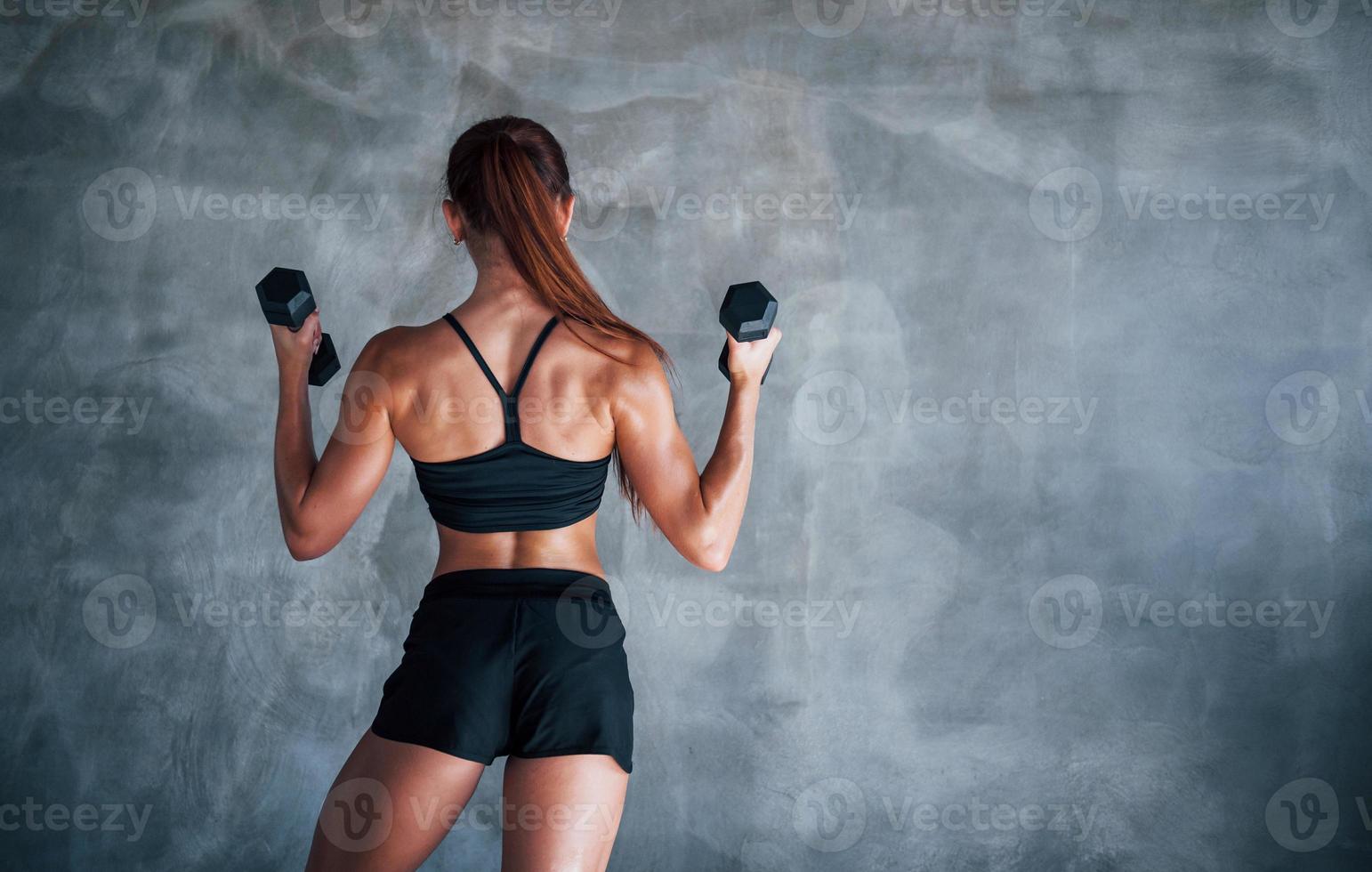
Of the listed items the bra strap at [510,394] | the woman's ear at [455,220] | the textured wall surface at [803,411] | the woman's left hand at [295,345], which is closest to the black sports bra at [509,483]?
the bra strap at [510,394]

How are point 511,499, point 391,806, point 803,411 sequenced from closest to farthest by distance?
point 391,806 < point 511,499 < point 803,411

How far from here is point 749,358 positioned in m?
1.45

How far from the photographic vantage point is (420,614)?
1426mm

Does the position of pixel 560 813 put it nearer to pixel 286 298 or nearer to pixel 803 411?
pixel 286 298

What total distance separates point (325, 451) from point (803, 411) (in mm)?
1526

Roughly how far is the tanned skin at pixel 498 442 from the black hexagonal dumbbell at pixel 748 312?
0.05 m

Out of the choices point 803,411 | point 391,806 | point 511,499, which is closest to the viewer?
point 391,806

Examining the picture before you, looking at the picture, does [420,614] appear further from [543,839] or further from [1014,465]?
[1014,465]

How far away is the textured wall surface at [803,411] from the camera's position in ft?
8.71

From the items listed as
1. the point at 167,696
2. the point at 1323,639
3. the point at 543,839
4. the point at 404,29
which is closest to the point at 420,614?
the point at 543,839

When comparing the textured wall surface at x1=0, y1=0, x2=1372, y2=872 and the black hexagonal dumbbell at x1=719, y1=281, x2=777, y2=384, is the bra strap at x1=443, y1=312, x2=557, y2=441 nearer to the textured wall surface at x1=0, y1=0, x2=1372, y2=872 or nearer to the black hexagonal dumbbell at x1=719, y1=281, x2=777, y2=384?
the black hexagonal dumbbell at x1=719, y1=281, x2=777, y2=384

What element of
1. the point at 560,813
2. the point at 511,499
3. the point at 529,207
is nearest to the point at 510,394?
the point at 511,499

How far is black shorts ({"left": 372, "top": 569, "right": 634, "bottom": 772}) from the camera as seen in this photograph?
1.33 meters

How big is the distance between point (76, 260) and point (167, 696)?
1.26 metres
